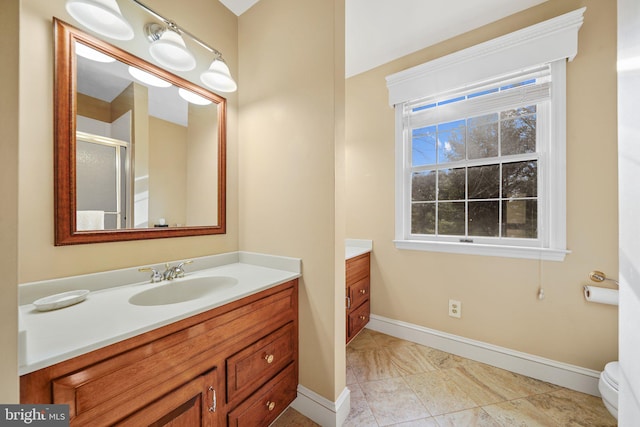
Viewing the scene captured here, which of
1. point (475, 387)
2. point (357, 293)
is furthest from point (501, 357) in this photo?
point (357, 293)

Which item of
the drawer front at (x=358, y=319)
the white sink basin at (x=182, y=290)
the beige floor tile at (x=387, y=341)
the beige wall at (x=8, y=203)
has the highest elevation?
the beige wall at (x=8, y=203)

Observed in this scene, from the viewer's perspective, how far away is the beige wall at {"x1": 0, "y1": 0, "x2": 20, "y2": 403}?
1.51 ft

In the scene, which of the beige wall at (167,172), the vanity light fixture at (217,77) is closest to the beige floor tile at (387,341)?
the beige wall at (167,172)

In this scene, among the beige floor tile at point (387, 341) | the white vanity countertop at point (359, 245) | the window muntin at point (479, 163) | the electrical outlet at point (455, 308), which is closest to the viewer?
the window muntin at point (479, 163)

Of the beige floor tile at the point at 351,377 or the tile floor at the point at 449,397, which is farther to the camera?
the beige floor tile at the point at 351,377

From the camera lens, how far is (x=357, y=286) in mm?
2105

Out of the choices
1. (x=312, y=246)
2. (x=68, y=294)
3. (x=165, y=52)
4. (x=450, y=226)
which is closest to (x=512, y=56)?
(x=450, y=226)

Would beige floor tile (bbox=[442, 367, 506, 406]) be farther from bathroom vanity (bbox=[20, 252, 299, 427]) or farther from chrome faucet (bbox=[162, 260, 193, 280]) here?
chrome faucet (bbox=[162, 260, 193, 280])

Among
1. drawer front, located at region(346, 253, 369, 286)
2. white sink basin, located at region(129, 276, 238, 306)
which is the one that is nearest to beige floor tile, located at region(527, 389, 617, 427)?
drawer front, located at region(346, 253, 369, 286)

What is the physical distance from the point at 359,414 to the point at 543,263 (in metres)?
1.63

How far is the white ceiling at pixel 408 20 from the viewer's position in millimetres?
1644

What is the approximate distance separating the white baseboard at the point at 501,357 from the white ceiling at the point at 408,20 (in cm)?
255

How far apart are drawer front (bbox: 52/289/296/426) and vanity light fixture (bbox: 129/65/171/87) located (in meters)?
1.34

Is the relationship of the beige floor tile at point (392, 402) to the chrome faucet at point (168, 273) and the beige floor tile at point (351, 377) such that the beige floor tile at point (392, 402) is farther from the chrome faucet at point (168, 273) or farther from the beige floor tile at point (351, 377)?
the chrome faucet at point (168, 273)
